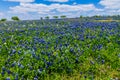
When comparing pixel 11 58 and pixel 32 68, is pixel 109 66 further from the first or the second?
pixel 11 58

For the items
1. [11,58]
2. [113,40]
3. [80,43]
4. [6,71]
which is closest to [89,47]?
[80,43]

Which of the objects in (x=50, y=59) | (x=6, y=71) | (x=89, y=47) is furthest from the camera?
(x=89, y=47)

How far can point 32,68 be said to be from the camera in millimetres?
8758

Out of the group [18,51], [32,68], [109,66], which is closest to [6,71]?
[32,68]

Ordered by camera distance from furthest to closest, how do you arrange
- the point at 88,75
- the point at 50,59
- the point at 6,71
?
the point at 50,59 < the point at 88,75 < the point at 6,71

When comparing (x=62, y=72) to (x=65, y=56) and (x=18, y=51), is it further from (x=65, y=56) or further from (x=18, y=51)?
(x=18, y=51)

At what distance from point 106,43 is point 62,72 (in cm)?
462

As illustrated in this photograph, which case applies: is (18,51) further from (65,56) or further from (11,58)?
(65,56)

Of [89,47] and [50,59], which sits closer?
[50,59]

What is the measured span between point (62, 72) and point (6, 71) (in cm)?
203

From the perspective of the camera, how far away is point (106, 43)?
1317 cm

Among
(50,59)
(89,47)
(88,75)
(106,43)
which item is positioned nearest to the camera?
(88,75)

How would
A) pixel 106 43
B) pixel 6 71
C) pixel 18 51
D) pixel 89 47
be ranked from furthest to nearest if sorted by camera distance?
pixel 106 43 → pixel 89 47 → pixel 18 51 → pixel 6 71

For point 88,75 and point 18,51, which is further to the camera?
point 18,51
